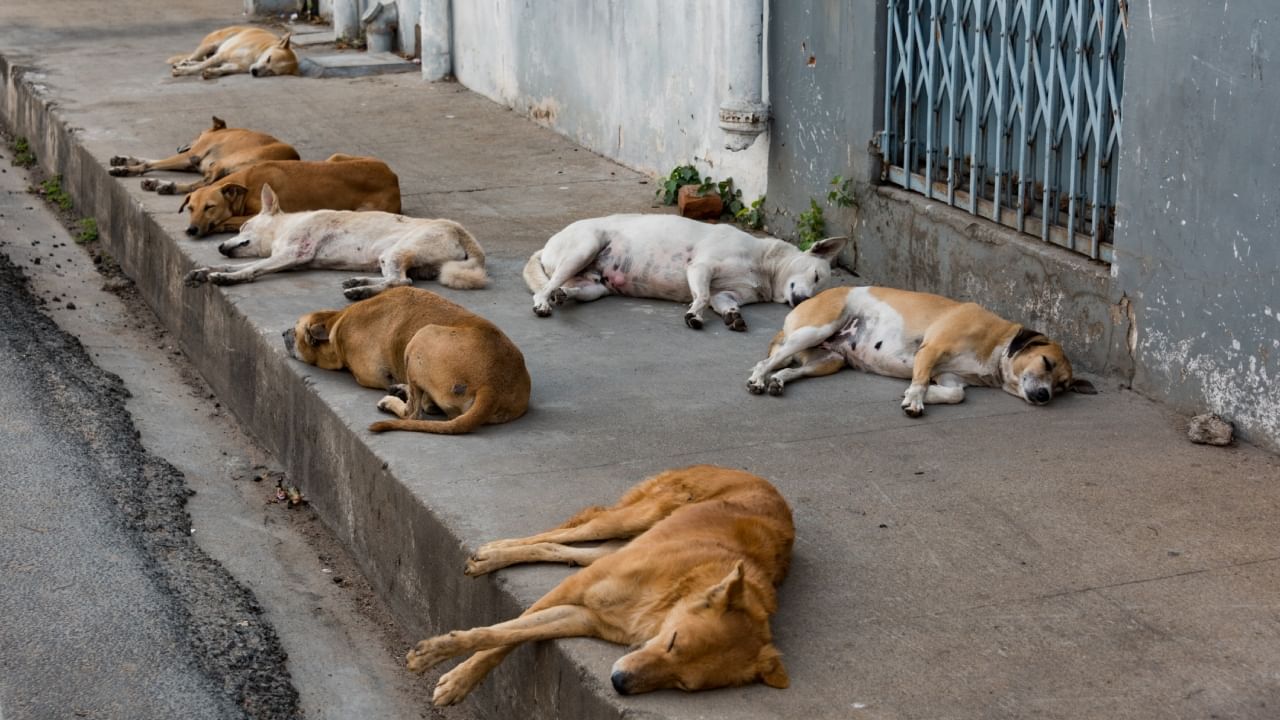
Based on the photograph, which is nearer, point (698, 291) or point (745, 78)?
point (698, 291)

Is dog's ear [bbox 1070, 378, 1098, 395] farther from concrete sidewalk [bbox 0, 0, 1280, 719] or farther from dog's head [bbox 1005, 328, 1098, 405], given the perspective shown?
concrete sidewalk [bbox 0, 0, 1280, 719]

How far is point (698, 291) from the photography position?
7.77 m

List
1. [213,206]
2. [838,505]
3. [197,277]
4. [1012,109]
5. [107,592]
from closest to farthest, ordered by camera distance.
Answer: [838,505] < [107,592] < [1012,109] < [197,277] < [213,206]

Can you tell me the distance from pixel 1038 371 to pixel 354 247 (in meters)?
3.80

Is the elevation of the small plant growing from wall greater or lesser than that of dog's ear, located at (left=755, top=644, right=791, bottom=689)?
greater

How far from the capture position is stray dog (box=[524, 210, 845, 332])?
7.92 meters

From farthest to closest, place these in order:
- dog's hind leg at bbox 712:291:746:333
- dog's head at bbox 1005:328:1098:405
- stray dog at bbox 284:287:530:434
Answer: dog's hind leg at bbox 712:291:746:333 < dog's head at bbox 1005:328:1098:405 < stray dog at bbox 284:287:530:434

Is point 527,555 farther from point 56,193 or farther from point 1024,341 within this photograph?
point 56,193

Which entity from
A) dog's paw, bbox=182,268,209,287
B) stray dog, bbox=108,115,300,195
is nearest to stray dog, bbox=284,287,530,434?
dog's paw, bbox=182,268,209,287

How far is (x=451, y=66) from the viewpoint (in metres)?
14.5

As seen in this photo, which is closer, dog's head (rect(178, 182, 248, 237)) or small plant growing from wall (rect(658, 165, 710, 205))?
dog's head (rect(178, 182, 248, 237))

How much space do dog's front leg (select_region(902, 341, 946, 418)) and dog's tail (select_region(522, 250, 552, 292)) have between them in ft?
7.13

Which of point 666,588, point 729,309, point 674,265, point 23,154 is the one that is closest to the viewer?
point 666,588

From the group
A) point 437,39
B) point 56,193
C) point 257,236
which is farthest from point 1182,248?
point 437,39
